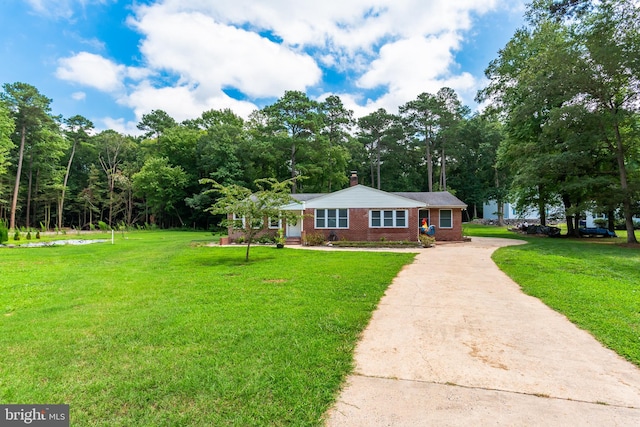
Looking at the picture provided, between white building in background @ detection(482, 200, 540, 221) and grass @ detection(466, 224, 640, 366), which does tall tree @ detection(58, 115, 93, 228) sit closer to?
grass @ detection(466, 224, 640, 366)

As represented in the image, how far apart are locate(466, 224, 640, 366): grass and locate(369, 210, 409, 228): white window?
7.05 m

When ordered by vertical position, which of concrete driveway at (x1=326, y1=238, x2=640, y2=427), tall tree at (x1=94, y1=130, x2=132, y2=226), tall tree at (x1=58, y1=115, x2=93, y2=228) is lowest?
concrete driveway at (x1=326, y1=238, x2=640, y2=427)

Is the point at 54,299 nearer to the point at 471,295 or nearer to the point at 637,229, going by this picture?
the point at 471,295

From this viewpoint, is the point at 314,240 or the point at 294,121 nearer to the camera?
the point at 314,240

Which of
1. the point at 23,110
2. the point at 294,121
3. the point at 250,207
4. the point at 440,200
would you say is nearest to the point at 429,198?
the point at 440,200

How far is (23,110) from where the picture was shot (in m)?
33.0

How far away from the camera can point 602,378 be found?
3.06 m

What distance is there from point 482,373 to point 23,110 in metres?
47.3

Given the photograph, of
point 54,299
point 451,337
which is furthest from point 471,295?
point 54,299

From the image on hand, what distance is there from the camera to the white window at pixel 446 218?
20391 millimetres

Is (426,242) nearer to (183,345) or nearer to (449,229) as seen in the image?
(449,229)

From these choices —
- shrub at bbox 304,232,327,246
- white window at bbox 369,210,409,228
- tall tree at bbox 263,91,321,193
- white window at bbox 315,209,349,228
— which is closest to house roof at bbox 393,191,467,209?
white window at bbox 369,210,409,228

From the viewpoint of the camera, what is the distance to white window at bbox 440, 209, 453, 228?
66.9 feet

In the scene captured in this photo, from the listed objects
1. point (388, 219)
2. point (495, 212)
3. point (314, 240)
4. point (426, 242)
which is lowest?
point (426, 242)
